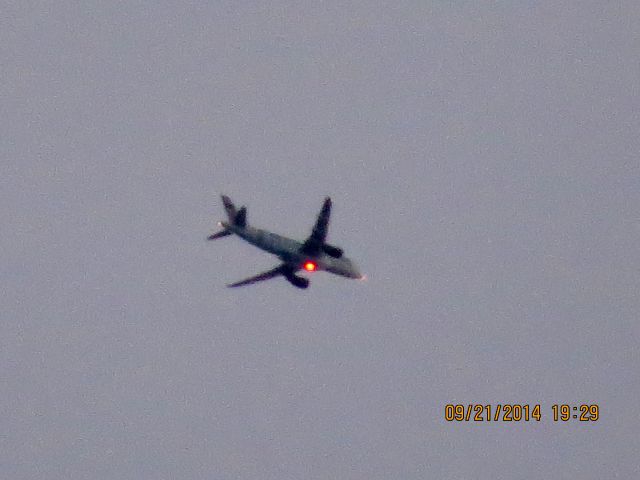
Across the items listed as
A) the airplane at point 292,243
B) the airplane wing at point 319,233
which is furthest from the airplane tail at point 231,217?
the airplane wing at point 319,233

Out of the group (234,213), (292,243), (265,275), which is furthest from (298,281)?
(234,213)

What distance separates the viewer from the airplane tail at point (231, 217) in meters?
110

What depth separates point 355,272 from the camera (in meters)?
117

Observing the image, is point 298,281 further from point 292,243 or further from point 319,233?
point 319,233

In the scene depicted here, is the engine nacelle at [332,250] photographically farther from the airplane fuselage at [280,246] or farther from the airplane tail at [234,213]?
the airplane tail at [234,213]

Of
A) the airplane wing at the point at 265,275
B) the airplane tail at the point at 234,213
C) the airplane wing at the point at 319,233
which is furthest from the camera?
the airplane wing at the point at 265,275

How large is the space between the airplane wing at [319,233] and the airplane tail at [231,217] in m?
5.44

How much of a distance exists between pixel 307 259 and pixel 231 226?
6795 mm

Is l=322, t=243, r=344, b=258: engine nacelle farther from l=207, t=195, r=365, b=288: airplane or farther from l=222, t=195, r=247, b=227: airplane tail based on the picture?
l=222, t=195, r=247, b=227: airplane tail

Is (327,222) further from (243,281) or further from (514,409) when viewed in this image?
(514,409)

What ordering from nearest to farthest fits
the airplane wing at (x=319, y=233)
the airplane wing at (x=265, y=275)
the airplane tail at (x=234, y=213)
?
the airplane wing at (x=319, y=233) < the airplane tail at (x=234, y=213) < the airplane wing at (x=265, y=275)

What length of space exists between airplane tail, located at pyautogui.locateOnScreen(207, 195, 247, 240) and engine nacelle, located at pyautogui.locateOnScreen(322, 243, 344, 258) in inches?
273

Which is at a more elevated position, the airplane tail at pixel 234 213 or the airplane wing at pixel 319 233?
the airplane tail at pixel 234 213

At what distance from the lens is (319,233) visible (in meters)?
110
